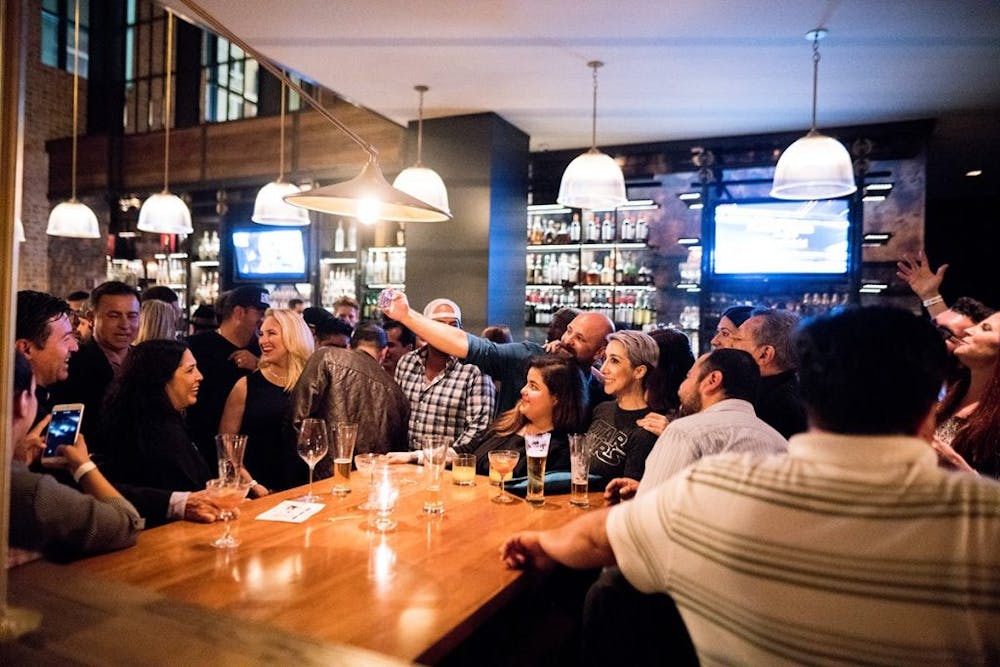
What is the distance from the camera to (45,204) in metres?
8.45

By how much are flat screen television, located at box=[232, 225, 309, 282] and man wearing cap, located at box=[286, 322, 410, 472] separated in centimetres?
432

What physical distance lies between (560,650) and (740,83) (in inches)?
148

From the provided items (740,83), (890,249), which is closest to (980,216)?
(890,249)

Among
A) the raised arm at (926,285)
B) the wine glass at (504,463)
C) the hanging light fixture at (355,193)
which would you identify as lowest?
the wine glass at (504,463)

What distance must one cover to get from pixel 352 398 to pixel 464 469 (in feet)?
2.51

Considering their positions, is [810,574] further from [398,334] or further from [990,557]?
[398,334]

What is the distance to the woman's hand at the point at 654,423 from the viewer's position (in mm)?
2484

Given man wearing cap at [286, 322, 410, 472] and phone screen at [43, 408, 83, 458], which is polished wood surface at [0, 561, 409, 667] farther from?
man wearing cap at [286, 322, 410, 472]

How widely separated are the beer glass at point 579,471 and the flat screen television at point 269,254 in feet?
17.7

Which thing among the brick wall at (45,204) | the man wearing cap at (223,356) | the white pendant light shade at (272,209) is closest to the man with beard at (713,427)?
the man wearing cap at (223,356)

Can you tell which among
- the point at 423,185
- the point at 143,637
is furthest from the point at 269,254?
the point at 143,637

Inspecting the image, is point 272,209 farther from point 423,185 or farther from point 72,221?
point 72,221

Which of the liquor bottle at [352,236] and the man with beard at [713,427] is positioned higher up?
the liquor bottle at [352,236]

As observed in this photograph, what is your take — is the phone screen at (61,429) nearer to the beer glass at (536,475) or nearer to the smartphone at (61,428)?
the smartphone at (61,428)
